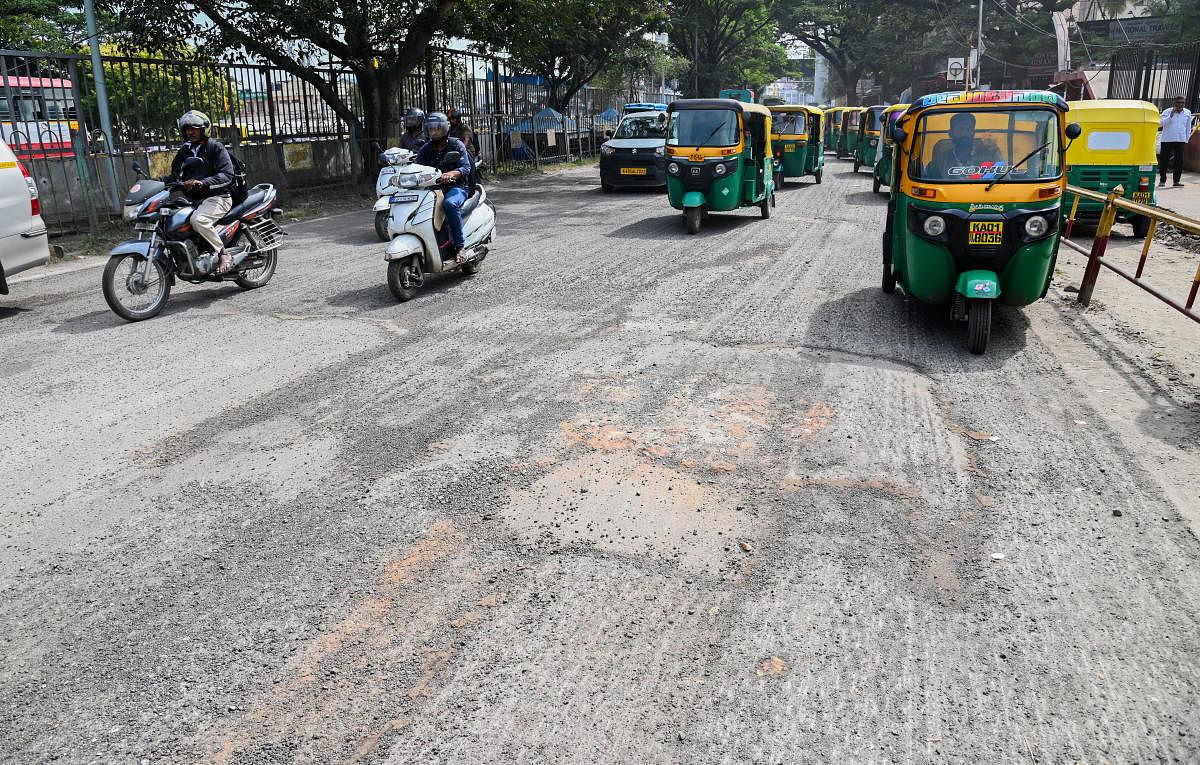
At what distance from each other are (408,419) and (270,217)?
17.3 feet

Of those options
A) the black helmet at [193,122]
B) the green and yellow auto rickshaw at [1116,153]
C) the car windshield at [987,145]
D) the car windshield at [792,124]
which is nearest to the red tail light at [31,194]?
the black helmet at [193,122]

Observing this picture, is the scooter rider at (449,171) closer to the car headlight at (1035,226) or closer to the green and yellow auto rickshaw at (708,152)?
the green and yellow auto rickshaw at (708,152)

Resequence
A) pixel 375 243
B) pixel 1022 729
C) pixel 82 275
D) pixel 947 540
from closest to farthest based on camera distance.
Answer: pixel 1022 729 → pixel 947 540 → pixel 82 275 → pixel 375 243

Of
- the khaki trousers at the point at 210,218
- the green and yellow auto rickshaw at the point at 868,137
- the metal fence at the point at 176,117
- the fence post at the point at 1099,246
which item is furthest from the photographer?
the green and yellow auto rickshaw at the point at 868,137

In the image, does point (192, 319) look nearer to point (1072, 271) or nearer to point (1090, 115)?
point (1072, 271)

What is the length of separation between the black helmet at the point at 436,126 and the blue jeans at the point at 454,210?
0.60 m

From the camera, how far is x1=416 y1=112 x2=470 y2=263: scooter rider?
9094mm

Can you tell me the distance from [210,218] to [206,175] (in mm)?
472

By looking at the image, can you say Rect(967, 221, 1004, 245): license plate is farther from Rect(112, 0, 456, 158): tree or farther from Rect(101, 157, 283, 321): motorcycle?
Rect(112, 0, 456, 158): tree

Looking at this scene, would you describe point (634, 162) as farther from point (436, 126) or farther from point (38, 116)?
point (38, 116)

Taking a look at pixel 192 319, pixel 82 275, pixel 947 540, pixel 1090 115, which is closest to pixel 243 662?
pixel 947 540

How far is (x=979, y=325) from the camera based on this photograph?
6.85 m

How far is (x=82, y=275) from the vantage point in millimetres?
10414

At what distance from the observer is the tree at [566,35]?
2011 cm
